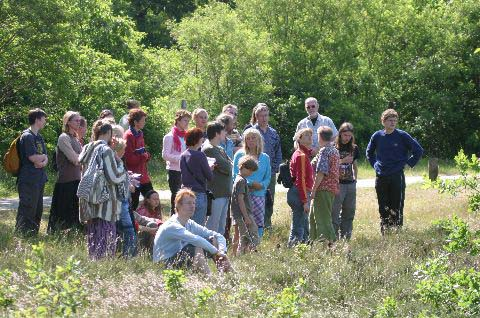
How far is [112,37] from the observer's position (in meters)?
31.5

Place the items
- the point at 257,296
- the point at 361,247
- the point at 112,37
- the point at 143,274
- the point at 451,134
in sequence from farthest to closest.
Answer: the point at 451,134 < the point at 112,37 < the point at 361,247 < the point at 143,274 < the point at 257,296

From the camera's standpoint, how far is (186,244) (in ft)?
34.8

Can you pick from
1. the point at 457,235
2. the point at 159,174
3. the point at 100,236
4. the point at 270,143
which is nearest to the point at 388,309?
the point at 457,235

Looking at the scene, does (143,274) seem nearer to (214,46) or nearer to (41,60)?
(41,60)

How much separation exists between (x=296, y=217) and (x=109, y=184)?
3112 mm

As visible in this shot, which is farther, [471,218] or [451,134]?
[451,134]

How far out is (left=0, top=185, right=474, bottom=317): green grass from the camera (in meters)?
8.40

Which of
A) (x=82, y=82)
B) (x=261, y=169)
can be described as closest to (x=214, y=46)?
(x=82, y=82)

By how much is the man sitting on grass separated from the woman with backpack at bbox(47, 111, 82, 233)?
2554mm

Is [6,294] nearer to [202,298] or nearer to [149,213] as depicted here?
[202,298]

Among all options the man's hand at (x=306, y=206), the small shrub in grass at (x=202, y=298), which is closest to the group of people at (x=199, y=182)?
the man's hand at (x=306, y=206)

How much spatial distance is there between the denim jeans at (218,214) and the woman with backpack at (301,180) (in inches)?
37.6

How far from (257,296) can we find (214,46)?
24.3 metres

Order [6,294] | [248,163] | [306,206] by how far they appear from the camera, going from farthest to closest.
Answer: [306,206] < [248,163] < [6,294]
